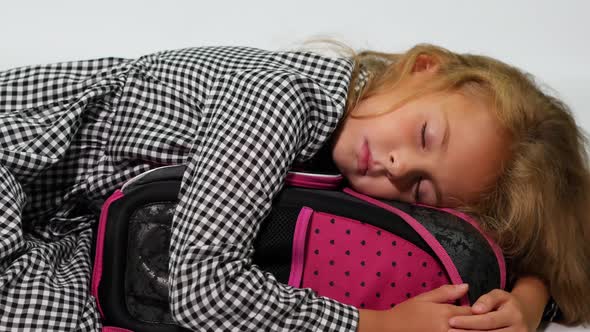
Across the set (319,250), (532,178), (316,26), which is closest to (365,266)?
(319,250)

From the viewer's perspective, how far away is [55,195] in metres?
1.28

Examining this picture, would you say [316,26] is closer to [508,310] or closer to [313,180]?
[313,180]

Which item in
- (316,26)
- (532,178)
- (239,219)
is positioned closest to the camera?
(239,219)

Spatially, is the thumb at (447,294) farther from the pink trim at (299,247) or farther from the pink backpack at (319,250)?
the pink trim at (299,247)

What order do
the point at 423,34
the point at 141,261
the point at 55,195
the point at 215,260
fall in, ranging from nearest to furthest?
the point at 215,260 < the point at 141,261 < the point at 55,195 < the point at 423,34

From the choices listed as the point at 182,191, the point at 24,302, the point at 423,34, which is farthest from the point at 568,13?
the point at 24,302

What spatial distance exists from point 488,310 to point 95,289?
1.85 feet

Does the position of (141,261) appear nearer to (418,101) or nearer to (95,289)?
(95,289)

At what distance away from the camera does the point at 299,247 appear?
1146mm

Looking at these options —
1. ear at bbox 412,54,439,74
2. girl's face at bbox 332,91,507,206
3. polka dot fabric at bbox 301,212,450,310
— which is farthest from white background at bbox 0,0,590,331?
polka dot fabric at bbox 301,212,450,310

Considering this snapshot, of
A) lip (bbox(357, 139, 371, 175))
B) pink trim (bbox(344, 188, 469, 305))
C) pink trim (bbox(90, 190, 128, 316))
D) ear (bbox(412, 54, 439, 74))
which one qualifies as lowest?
pink trim (bbox(90, 190, 128, 316))

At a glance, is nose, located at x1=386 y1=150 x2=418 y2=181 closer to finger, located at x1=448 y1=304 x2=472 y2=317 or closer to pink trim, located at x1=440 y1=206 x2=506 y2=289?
pink trim, located at x1=440 y1=206 x2=506 y2=289

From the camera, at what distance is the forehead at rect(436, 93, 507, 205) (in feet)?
3.78

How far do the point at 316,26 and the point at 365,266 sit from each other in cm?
103
